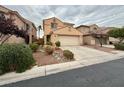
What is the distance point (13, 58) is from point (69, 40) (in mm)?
19004

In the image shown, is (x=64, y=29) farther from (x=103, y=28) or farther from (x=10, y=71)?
(x=10, y=71)

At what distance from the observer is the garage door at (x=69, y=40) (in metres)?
26.6

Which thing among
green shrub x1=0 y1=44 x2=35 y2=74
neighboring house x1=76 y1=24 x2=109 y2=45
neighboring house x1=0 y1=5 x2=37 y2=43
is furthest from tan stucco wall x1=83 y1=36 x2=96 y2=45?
green shrub x1=0 y1=44 x2=35 y2=74

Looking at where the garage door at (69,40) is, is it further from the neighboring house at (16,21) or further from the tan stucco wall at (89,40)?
the neighboring house at (16,21)

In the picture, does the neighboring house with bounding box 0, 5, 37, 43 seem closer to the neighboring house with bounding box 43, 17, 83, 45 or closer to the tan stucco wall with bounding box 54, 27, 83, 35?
the neighboring house with bounding box 43, 17, 83, 45

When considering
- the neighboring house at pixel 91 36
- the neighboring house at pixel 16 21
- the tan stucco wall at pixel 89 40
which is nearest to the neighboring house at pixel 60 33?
the tan stucco wall at pixel 89 40

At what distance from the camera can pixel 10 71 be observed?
8992 millimetres

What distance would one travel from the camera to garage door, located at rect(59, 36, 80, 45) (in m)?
26.6

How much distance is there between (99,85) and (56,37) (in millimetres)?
20264

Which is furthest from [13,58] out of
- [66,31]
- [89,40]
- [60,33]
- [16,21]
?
[89,40]

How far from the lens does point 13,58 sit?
8.91 meters

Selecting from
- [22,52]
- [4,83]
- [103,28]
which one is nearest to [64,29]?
[103,28]

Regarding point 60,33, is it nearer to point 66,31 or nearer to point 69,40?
point 66,31

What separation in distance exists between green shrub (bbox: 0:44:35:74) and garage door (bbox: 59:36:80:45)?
56.5 feet
